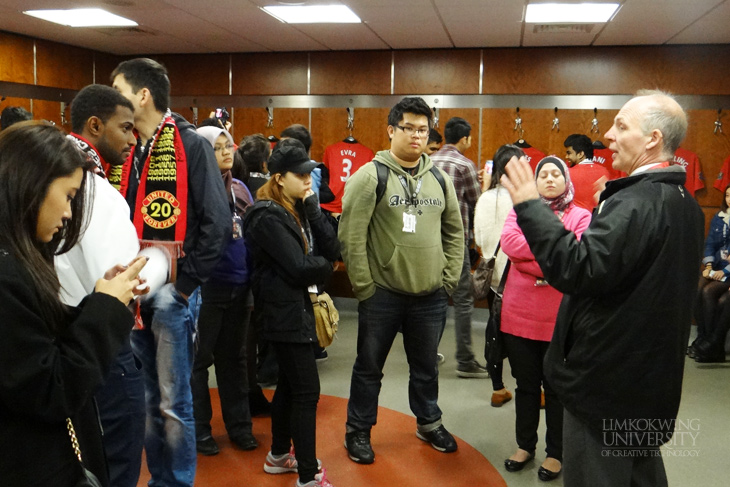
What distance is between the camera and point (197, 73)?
783 centimetres

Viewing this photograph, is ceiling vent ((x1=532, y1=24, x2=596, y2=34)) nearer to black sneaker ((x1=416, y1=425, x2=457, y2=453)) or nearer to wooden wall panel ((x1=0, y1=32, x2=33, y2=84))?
black sneaker ((x1=416, y1=425, x2=457, y2=453))

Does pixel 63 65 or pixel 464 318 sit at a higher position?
pixel 63 65

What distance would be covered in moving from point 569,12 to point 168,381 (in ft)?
14.6

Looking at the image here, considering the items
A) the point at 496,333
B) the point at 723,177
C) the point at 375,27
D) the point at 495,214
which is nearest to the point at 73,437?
the point at 496,333

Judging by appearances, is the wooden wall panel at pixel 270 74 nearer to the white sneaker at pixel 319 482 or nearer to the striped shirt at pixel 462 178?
the striped shirt at pixel 462 178

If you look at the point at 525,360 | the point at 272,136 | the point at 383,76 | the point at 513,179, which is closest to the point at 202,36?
the point at 272,136

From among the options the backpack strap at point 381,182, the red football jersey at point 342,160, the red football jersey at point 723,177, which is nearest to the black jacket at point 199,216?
the backpack strap at point 381,182

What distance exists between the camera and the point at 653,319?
1755mm

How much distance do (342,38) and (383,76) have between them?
2.81ft

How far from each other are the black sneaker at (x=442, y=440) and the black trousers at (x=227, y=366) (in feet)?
3.18

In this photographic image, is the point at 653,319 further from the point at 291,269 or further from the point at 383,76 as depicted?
the point at 383,76

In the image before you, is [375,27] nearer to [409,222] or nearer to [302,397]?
[409,222]

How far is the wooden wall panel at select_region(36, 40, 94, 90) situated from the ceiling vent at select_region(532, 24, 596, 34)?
5.22 metres

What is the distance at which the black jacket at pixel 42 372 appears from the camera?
1133mm
